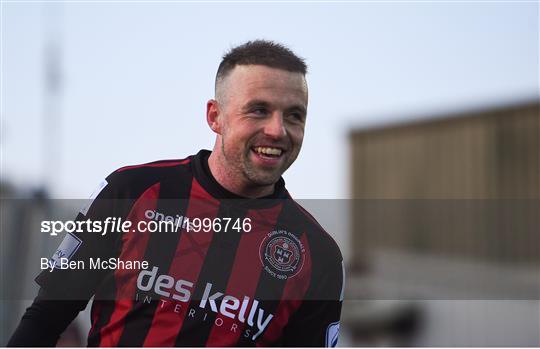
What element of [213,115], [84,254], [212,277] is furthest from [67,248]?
[213,115]

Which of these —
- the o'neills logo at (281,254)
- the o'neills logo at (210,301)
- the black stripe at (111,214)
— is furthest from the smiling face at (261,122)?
the o'neills logo at (210,301)

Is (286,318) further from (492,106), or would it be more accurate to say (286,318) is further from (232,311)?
(492,106)

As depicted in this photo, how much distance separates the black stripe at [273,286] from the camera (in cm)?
322

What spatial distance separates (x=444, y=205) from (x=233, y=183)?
17.1 m

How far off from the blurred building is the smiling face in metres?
8.62

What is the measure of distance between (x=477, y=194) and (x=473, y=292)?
7940 mm

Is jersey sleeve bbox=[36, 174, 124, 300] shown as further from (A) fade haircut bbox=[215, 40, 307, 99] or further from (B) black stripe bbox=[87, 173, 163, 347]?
(A) fade haircut bbox=[215, 40, 307, 99]

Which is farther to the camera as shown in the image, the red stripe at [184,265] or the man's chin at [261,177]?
the man's chin at [261,177]

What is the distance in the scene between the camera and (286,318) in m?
3.32

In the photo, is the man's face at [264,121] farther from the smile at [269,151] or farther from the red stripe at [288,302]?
the red stripe at [288,302]

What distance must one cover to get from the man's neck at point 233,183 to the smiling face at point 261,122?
0.02 metres

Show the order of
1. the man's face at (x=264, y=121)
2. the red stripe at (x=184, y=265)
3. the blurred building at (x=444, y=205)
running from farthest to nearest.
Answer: the blurred building at (x=444, y=205) < the man's face at (x=264, y=121) < the red stripe at (x=184, y=265)

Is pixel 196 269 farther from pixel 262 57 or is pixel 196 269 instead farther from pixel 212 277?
pixel 262 57

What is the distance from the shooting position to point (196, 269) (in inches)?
129
